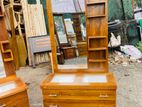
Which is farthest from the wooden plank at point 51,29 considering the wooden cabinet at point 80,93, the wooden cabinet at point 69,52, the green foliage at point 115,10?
the green foliage at point 115,10

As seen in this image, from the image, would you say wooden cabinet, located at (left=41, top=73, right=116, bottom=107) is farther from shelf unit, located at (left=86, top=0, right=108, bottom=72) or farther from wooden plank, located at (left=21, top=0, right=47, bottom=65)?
wooden plank, located at (left=21, top=0, right=47, bottom=65)

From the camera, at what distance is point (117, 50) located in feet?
15.2

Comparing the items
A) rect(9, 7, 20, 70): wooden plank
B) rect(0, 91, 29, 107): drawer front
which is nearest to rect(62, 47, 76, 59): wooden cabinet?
rect(0, 91, 29, 107): drawer front

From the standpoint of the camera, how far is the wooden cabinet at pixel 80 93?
1.84 m

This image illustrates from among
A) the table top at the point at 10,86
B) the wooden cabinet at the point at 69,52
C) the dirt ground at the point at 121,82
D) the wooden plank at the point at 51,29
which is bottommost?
the dirt ground at the point at 121,82

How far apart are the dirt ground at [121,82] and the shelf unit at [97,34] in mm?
648

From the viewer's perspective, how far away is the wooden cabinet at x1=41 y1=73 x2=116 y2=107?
1837mm

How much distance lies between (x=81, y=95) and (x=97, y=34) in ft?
2.30

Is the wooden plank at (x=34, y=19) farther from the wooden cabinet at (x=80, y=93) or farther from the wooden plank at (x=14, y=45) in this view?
the wooden cabinet at (x=80, y=93)

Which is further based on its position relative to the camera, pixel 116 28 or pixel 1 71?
pixel 116 28

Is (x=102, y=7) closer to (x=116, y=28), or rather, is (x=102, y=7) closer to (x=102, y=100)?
(x=102, y=100)

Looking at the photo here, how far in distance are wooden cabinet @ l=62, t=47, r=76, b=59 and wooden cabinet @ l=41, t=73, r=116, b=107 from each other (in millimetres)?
513

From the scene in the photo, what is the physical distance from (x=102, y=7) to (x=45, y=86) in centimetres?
102

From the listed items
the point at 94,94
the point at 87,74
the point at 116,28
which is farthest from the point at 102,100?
the point at 116,28
